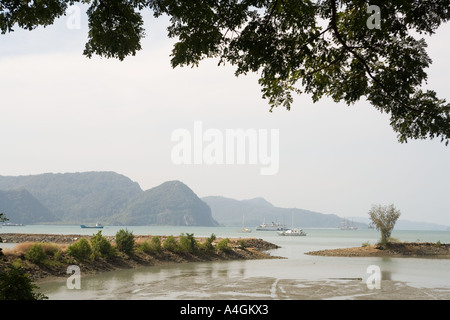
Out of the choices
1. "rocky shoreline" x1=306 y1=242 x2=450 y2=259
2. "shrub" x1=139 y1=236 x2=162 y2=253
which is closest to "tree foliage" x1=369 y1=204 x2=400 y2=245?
"rocky shoreline" x1=306 y1=242 x2=450 y2=259

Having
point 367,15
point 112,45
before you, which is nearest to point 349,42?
point 367,15

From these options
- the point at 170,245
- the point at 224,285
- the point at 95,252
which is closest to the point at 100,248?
the point at 95,252

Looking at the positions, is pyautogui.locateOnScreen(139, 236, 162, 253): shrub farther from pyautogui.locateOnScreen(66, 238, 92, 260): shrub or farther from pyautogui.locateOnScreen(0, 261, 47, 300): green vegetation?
pyautogui.locateOnScreen(0, 261, 47, 300): green vegetation

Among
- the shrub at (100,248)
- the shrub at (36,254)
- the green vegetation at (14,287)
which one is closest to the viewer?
the green vegetation at (14,287)

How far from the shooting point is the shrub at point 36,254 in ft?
66.3

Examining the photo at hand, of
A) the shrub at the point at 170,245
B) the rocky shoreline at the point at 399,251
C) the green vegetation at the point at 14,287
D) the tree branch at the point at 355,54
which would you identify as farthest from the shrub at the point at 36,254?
the rocky shoreline at the point at 399,251

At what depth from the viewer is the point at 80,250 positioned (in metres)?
23.2

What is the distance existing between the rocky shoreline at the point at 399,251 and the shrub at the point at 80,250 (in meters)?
24.6

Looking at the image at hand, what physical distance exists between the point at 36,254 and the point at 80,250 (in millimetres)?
3092

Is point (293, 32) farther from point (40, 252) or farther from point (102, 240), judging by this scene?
point (102, 240)

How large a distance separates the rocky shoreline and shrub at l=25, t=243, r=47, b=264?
27760mm

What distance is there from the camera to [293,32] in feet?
26.2

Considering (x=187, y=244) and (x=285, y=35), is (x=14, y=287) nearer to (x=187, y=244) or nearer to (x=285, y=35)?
(x=285, y=35)

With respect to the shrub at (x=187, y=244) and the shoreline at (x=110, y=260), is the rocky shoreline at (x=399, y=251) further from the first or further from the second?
the shrub at (x=187, y=244)
